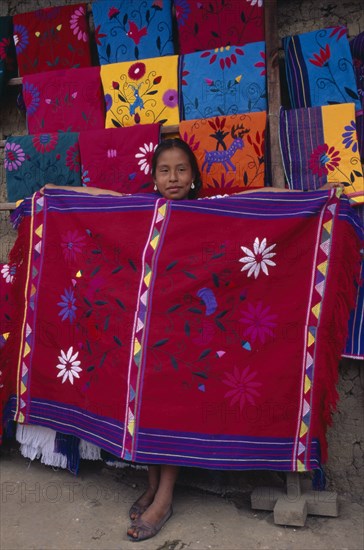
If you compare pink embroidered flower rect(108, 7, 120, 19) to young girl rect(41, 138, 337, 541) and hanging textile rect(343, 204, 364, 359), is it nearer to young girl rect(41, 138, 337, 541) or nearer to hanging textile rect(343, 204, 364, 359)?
young girl rect(41, 138, 337, 541)

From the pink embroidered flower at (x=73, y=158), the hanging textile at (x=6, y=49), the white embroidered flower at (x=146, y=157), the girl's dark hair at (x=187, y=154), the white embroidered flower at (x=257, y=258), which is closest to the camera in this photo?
the white embroidered flower at (x=257, y=258)

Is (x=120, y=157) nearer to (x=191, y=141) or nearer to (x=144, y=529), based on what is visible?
(x=191, y=141)

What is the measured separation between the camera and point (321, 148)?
204 centimetres

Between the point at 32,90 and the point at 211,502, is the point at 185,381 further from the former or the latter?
the point at 32,90

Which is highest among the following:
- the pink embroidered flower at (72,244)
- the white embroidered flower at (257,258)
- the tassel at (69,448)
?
the pink embroidered flower at (72,244)

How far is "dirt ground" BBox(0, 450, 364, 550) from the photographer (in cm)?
178

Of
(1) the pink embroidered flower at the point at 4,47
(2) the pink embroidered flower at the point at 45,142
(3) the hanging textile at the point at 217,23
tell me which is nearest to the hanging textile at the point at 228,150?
(3) the hanging textile at the point at 217,23

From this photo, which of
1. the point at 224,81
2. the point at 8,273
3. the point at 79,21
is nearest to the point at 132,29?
the point at 79,21

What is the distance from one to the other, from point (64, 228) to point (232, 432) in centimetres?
100

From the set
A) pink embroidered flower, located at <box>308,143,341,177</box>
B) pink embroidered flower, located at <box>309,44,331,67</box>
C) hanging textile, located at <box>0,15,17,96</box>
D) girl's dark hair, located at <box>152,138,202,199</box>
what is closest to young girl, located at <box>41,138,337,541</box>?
girl's dark hair, located at <box>152,138,202,199</box>

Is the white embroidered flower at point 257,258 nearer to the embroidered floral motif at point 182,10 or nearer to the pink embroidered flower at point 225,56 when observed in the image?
the pink embroidered flower at point 225,56

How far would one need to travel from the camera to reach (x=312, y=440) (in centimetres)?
183

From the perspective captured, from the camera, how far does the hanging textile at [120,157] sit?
2223mm

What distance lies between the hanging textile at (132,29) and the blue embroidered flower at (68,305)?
1.04 metres
